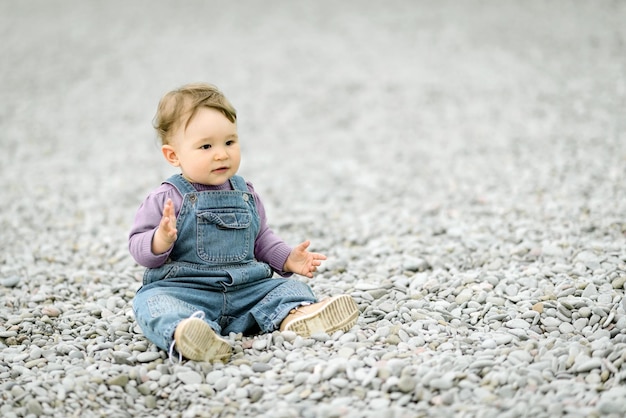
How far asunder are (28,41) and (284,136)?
7.07 metres

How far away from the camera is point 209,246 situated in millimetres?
3227

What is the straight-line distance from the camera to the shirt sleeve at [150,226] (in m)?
3.09

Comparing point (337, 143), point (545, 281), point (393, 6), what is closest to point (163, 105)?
point (545, 281)

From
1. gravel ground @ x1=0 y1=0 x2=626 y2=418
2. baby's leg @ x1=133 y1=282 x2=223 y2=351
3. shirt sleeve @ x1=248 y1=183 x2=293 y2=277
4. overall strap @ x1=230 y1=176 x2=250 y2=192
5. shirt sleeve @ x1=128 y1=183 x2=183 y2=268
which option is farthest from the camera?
shirt sleeve @ x1=248 y1=183 x2=293 y2=277

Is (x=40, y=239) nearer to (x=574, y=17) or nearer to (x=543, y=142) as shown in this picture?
(x=543, y=142)

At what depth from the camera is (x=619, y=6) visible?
14.0 metres

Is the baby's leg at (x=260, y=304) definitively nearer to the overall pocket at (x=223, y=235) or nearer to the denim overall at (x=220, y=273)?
the denim overall at (x=220, y=273)

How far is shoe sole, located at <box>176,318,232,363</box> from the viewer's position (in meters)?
2.82

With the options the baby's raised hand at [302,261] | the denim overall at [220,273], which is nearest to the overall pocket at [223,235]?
the denim overall at [220,273]

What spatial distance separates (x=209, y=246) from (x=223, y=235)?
0.28ft

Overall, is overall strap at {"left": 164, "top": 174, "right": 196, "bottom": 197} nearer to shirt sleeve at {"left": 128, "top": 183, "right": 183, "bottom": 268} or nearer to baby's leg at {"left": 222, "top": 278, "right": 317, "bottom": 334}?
shirt sleeve at {"left": 128, "top": 183, "right": 183, "bottom": 268}

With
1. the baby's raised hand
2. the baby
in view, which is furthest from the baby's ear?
the baby's raised hand

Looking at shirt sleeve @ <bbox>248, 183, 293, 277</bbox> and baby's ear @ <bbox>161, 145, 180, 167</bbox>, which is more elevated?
baby's ear @ <bbox>161, 145, 180, 167</bbox>

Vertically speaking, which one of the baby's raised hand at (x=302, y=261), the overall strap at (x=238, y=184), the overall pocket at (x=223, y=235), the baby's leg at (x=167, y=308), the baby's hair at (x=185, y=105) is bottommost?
the baby's leg at (x=167, y=308)
